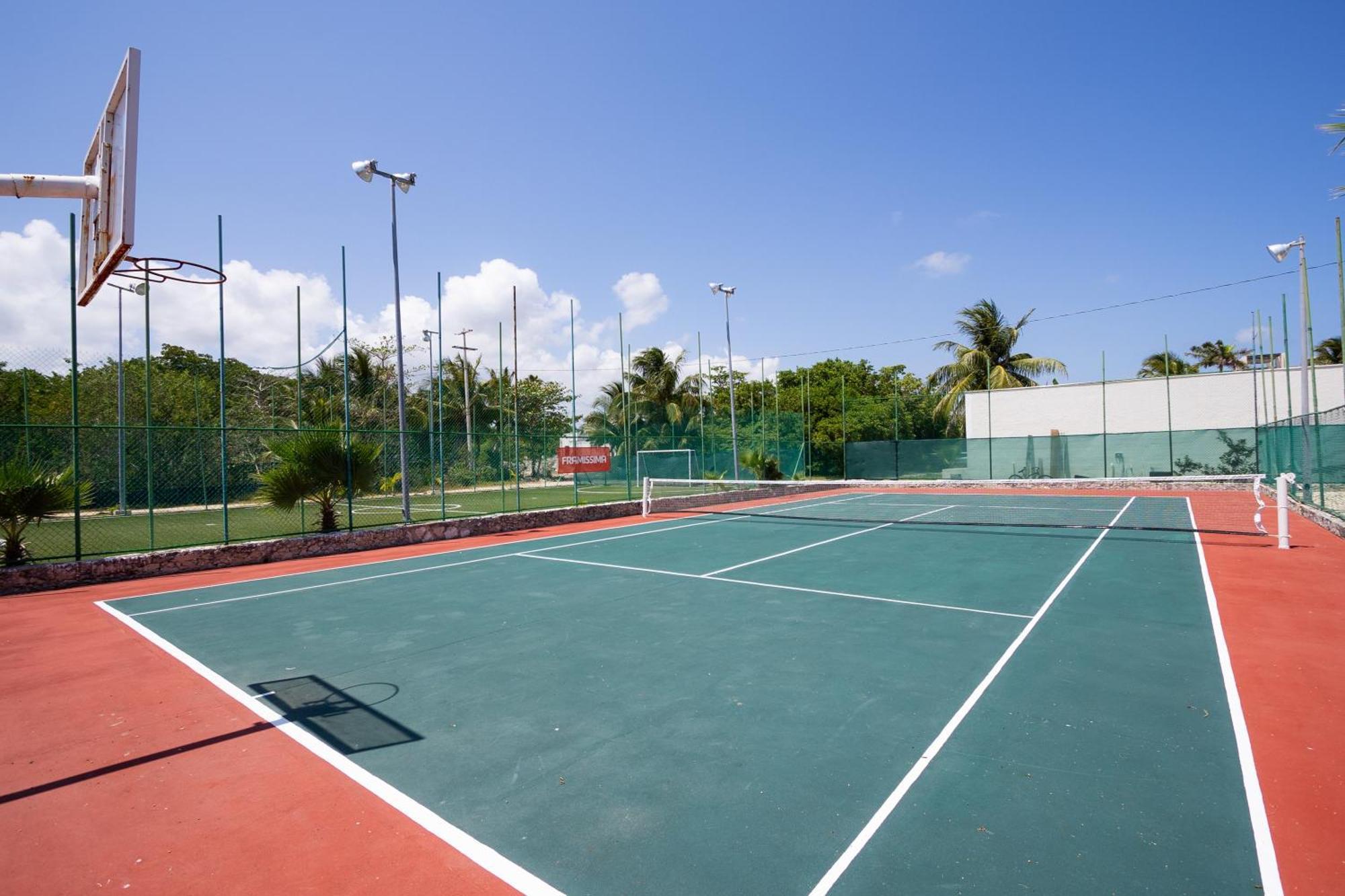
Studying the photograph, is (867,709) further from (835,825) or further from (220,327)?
(220,327)

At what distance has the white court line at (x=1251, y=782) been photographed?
320 centimetres

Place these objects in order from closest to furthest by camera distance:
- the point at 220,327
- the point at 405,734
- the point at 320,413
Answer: the point at 405,734 < the point at 220,327 < the point at 320,413

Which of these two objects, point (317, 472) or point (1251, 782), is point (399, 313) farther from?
point (1251, 782)

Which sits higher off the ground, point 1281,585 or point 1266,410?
point 1266,410

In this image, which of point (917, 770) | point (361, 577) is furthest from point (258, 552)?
point (917, 770)

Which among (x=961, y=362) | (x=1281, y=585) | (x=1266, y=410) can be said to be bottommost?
(x=1281, y=585)

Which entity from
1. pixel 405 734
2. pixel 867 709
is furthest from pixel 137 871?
pixel 867 709

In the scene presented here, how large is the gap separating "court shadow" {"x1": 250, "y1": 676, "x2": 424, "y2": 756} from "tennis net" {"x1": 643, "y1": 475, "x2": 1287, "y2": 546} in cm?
1322

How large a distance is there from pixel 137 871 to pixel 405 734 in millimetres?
1700

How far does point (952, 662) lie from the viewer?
630 cm

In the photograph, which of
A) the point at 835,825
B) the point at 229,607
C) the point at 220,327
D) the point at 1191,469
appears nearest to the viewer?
the point at 835,825

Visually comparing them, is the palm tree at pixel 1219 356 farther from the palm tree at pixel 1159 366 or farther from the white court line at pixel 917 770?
the white court line at pixel 917 770

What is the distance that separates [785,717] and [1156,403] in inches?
1336

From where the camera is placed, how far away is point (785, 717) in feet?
16.7
